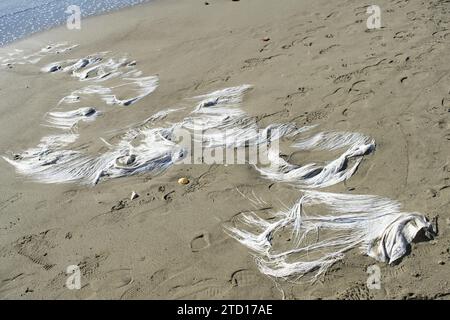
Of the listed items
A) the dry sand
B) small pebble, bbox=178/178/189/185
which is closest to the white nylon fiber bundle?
the dry sand

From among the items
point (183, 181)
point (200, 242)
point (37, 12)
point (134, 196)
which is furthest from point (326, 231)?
point (37, 12)

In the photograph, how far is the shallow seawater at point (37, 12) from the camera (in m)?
9.13

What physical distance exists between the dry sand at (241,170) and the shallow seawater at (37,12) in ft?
6.72

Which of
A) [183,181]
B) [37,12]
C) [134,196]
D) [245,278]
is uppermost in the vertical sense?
[37,12]

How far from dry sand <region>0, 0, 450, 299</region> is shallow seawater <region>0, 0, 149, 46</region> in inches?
80.6

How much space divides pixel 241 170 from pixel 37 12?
7537mm

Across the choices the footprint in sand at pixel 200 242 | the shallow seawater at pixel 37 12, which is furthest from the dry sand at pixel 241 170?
the shallow seawater at pixel 37 12

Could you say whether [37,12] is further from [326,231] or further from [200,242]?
[326,231]

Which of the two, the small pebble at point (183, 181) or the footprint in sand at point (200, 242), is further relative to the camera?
the small pebble at point (183, 181)

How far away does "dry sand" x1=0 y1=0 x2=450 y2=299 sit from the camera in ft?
11.1

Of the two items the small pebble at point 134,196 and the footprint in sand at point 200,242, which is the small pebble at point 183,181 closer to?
the small pebble at point 134,196

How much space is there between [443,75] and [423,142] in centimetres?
125

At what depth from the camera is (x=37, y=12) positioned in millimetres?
9883

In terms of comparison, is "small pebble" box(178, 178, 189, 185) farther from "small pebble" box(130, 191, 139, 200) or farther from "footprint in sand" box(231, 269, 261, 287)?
"footprint in sand" box(231, 269, 261, 287)
